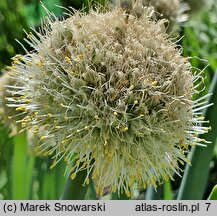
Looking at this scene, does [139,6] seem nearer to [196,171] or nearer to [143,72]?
[143,72]

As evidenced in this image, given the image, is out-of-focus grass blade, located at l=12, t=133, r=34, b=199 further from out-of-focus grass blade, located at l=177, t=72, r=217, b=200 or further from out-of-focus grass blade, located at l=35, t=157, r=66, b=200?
out-of-focus grass blade, located at l=177, t=72, r=217, b=200

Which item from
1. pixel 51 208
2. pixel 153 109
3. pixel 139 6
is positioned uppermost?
pixel 139 6

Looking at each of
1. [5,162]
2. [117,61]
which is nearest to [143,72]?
→ [117,61]

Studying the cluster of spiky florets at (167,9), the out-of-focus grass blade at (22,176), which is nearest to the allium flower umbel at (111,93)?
the cluster of spiky florets at (167,9)

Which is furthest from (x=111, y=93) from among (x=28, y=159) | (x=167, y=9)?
(x=28, y=159)

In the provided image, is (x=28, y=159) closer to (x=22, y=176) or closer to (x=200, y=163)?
(x=22, y=176)

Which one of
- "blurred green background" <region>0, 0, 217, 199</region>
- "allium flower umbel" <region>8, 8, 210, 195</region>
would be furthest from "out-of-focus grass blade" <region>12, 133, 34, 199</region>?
"allium flower umbel" <region>8, 8, 210, 195</region>

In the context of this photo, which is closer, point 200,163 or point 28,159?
point 200,163
